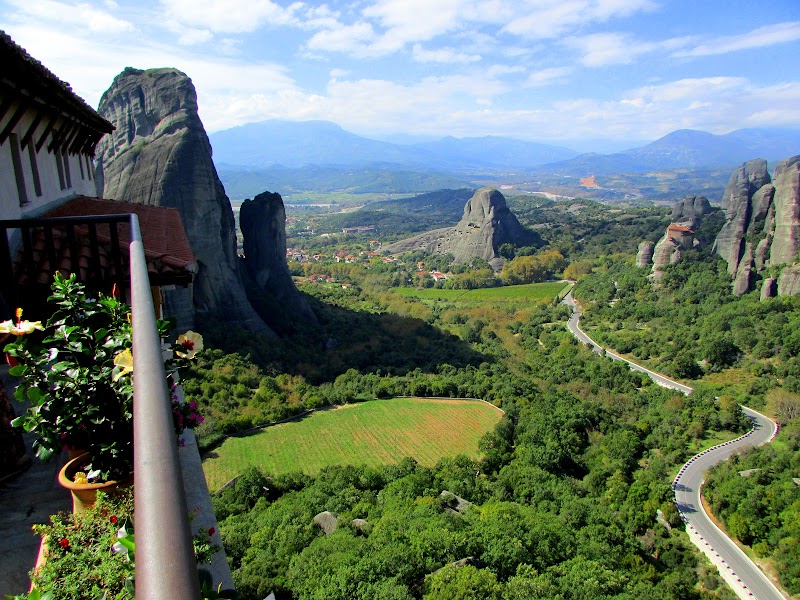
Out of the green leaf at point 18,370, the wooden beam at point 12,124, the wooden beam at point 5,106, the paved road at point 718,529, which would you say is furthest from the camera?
the paved road at point 718,529

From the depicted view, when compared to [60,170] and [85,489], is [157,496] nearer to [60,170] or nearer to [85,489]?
[85,489]

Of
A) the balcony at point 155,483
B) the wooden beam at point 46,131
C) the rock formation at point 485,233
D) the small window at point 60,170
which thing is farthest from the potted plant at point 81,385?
the rock formation at point 485,233

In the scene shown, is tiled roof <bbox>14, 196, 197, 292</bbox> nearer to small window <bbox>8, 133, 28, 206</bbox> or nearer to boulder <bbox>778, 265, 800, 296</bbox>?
small window <bbox>8, 133, 28, 206</bbox>

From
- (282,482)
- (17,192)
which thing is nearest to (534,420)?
(282,482)

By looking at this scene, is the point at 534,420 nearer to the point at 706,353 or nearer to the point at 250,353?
the point at 250,353

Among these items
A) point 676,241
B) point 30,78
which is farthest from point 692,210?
point 30,78

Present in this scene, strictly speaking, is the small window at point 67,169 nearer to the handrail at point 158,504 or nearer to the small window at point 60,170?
the small window at point 60,170
